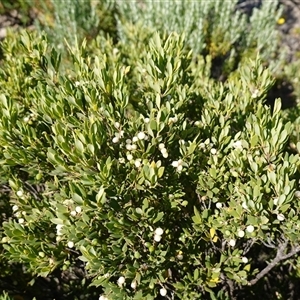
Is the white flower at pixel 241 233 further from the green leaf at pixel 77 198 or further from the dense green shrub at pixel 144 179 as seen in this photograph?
the green leaf at pixel 77 198

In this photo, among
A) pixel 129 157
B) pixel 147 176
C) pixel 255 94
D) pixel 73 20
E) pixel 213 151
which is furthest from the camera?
pixel 73 20

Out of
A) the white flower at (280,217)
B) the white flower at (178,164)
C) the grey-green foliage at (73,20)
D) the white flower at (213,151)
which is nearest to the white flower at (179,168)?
the white flower at (178,164)

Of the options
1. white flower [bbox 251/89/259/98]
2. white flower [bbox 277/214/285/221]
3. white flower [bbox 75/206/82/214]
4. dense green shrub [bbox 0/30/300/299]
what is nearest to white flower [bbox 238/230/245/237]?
dense green shrub [bbox 0/30/300/299]

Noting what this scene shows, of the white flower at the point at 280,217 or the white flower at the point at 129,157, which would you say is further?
the white flower at the point at 129,157

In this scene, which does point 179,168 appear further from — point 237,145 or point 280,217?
point 280,217

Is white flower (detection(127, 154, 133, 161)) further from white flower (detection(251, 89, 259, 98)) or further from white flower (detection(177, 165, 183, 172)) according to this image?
white flower (detection(251, 89, 259, 98))

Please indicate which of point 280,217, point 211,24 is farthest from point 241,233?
point 211,24

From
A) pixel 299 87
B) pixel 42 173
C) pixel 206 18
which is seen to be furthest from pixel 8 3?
pixel 42 173

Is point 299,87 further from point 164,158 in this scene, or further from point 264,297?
point 164,158
